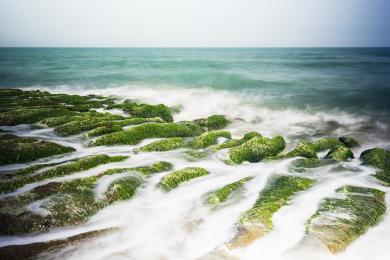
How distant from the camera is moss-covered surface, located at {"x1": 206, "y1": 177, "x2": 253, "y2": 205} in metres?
6.04

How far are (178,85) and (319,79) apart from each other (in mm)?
14288

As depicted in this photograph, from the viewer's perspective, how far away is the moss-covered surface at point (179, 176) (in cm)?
655

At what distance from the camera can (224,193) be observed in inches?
248

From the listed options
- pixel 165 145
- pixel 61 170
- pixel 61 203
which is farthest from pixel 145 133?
pixel 61 203

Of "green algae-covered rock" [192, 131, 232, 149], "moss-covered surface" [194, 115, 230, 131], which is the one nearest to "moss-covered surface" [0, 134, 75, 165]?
"green algae-covered rock" [192, 131, 232, 149]

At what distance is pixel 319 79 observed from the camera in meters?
32.2

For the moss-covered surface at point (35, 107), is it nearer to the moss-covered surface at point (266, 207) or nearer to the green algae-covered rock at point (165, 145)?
the green algae-covered rock at point (165, 145)

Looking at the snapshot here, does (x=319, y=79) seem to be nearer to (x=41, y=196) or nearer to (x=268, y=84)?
(x=268, y=84)

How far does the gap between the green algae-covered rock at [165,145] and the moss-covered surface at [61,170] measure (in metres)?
0.97

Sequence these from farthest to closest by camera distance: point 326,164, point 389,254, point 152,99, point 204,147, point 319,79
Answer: point 319,79, point 152,99, point 204,147, point 326,164, point 389,254

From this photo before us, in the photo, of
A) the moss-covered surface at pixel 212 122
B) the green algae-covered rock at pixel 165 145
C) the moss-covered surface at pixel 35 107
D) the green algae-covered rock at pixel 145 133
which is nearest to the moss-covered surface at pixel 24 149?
the green algae-covered rock at pixel 145 133

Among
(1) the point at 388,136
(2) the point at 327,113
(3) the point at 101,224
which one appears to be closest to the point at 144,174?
(3) the point at 101,224

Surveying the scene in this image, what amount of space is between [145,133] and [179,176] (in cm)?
328

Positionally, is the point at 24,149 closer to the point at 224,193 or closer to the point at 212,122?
the point at 224,193
